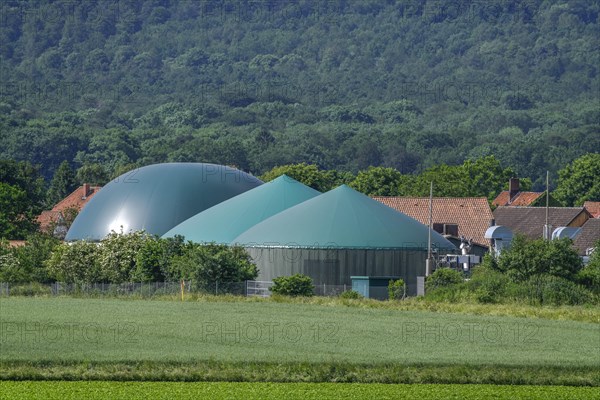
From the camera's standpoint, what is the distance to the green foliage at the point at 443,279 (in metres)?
70.7

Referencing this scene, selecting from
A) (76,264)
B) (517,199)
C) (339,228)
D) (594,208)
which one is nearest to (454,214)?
(594,208)

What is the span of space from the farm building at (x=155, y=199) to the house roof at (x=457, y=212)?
42.4ft

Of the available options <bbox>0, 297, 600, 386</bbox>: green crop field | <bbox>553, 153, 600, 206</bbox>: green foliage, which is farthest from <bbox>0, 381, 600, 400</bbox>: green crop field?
<bbox>553, 153, 600, 206</bbox>: green foliage

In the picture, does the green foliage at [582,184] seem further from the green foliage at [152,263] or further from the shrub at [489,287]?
the shrub at [489,287]

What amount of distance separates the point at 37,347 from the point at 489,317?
20196mm

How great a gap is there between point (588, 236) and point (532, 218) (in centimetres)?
1430

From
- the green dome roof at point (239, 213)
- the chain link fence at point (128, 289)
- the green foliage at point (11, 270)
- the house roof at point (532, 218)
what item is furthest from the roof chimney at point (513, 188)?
the chain link fence at point (128, 289)

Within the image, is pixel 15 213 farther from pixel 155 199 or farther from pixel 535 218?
pixel 535 218

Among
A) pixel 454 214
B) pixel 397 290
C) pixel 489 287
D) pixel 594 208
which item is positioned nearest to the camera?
pixel 489 287

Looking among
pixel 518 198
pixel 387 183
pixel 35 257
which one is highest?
pixel 387 183

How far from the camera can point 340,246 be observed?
79.9m

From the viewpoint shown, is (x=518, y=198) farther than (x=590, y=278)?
Yes

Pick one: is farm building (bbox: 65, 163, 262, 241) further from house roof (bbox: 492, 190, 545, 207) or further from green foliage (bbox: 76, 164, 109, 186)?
green foliage (bbox: 76, 164, 109, 186)

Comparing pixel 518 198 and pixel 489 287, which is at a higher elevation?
pixel 518 198
